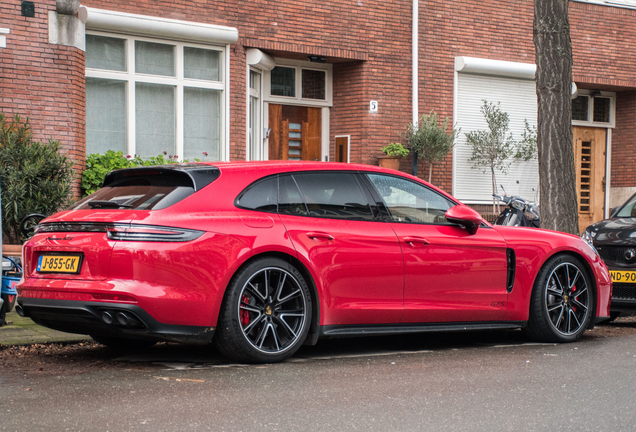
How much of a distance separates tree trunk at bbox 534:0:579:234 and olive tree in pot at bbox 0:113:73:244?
Answer: 6895 millimetres

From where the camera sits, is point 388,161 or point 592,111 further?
point 592,111

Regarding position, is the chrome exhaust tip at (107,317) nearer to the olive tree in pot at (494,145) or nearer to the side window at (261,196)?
the side window at (261,196)

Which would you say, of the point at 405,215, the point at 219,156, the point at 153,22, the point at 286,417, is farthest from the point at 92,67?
the point at 286,417

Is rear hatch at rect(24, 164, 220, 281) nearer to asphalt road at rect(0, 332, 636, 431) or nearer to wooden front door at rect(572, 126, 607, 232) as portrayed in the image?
asphalt road at rect(0, 332, 636, 431)

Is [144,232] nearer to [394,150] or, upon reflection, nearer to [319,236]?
[319,236]

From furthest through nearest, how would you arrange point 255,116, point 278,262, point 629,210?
1. point 255,116
2. point 629,210
3. point 278,262

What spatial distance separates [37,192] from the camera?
38.5 feet

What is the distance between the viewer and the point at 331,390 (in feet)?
17.1

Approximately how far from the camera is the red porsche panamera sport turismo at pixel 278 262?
568 centimetres

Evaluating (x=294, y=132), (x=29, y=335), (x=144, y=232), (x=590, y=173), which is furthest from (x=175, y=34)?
(x=590, y=173)

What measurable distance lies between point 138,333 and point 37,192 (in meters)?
6.74

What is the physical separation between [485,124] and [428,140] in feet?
7.00

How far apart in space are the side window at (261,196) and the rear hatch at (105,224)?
27 centimetres

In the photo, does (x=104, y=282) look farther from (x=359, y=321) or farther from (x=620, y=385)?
(x=620, y=385)
